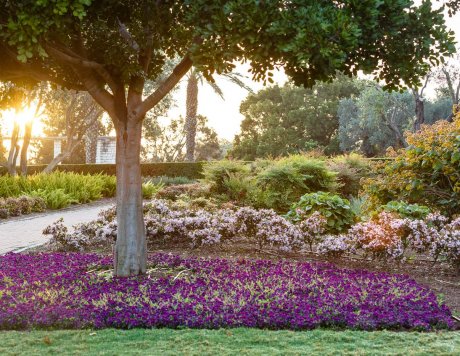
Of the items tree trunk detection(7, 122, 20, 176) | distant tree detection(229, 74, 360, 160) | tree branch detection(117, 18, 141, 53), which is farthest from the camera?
distant tree detection(229, 74, 360, 160)

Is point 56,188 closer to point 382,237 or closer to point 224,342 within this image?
point 382,237

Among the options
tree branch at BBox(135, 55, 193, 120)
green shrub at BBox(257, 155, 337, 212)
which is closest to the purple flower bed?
tree branch at BBox(135, 55, 193, 120)

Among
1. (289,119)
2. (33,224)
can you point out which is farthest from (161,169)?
(289,119)

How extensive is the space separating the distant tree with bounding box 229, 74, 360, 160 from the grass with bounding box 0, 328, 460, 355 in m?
37.2

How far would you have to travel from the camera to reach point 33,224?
12.8 meters

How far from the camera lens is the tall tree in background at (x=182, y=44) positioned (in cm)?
430

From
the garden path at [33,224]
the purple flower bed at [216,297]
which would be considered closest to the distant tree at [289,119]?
the garden path at [33,224]

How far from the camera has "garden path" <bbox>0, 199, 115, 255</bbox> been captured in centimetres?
975

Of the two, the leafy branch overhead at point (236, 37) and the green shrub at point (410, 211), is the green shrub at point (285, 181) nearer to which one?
the green shrub at point (410, 211)

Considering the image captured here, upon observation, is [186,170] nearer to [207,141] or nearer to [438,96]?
[207,141]

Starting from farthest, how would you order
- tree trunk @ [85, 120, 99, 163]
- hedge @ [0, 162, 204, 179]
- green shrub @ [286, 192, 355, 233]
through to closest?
tree trunk @ [85, 120, 99, 163] → hedge @ [0, 162, 204, 179] → green shrub @ [286, 192, 355, 233]

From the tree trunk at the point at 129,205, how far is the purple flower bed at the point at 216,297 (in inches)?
9.3

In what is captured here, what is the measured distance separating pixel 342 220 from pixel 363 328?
4.14 m

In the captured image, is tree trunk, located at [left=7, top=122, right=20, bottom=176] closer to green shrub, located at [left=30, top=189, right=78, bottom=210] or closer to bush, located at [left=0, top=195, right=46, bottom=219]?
green shrub, located at [left=30, top=189, right=78, bottom=210]
